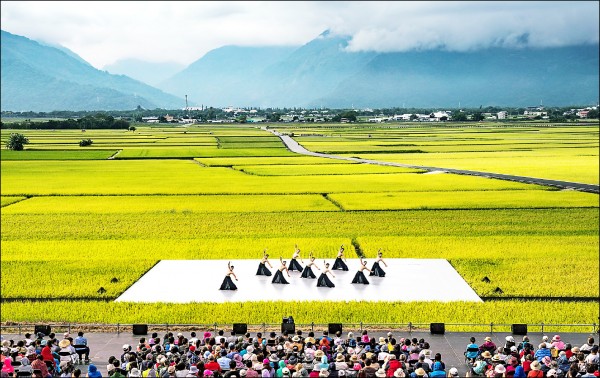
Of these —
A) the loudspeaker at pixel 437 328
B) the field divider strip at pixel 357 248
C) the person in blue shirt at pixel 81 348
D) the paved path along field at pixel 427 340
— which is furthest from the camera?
the field divider strip at pixel 357 248

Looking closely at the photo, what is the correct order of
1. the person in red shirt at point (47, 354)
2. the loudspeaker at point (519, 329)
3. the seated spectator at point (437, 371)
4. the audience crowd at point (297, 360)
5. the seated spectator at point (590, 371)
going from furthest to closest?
the loudspeaker at point (519, 329) → the person in red shirt at point (47, 354) → the seated spectator at point (437, 371) → the audience crowd at point (297, 360) → the seated spectator at point (590, 371)

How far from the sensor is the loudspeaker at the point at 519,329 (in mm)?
19500

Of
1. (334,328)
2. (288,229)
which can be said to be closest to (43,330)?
(334,328)

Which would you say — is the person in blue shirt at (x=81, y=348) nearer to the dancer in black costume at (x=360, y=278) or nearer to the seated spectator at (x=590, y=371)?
the dancer in black costume at (x=360, y=278)

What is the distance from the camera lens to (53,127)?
151750 millimetres

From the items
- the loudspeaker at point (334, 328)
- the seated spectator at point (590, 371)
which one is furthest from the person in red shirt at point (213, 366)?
the seated spectator at point (590, 371)

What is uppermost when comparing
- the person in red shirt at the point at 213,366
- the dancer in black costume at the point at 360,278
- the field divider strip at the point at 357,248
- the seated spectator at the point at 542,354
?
the person in red shirt at the point at 213,366

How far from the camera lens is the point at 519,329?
1958 cm

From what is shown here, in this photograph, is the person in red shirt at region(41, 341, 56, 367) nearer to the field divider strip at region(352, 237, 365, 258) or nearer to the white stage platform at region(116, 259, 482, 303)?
the white stage platform at region(116, 259, 482, 303)

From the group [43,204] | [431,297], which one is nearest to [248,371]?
[431,297]

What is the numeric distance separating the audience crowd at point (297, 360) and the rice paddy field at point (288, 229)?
5.56 metres

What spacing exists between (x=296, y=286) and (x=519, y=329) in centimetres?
1009

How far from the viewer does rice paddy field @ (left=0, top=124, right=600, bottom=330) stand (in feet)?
75.5

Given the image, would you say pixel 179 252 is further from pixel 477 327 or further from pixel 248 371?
pixel 248 371
